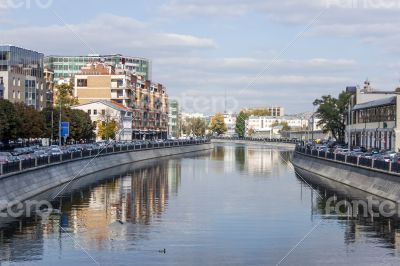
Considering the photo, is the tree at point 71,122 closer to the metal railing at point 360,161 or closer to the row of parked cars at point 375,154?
the metal railing at point 360,161

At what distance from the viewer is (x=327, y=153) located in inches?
4181

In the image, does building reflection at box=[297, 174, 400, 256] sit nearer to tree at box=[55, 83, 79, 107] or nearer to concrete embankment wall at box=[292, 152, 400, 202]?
concrete embankment wall at box=[292, 152, 400, 202]

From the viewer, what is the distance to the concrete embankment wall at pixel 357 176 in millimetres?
67869

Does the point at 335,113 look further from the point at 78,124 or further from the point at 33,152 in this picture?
the point at 33,152

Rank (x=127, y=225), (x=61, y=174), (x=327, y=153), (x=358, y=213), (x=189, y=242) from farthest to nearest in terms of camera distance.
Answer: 1. (x=327, y=153)
2. (x=61, y=174)
3. (x=358, y=213)
4. (x=127, y=225)
5. (x=189, y=242)

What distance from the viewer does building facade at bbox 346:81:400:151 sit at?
395ft

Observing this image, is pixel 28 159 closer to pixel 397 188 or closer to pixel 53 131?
pixel 397 188

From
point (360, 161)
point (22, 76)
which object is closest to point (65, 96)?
point (22, 76)

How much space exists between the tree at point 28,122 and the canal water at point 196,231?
47.7 meters

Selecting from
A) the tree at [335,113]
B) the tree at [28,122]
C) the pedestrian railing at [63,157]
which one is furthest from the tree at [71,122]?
the tree at [335,113]

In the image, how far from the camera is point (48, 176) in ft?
263

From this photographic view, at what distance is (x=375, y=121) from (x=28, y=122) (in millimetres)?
58697

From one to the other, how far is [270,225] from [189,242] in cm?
988

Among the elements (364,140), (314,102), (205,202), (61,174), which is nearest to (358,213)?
(205,202)
